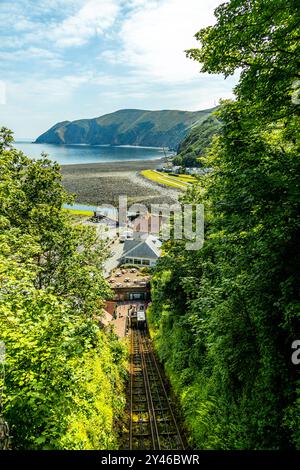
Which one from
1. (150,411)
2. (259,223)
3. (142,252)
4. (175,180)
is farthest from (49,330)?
(175,180)

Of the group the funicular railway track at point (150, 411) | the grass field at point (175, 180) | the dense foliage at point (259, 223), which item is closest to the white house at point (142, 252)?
the funicular railway track at point (150, 411)

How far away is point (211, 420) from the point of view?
12.7 metres

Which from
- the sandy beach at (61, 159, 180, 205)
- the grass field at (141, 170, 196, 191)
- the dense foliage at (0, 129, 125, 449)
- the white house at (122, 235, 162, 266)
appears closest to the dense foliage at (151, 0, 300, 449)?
the dense foliage at (0, 129, 125, 449)

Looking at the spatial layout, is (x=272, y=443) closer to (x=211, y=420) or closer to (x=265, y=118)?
(x=211, y=420)

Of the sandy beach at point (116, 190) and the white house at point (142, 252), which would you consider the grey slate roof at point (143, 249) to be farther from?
the sandy beach at point (116, 190)

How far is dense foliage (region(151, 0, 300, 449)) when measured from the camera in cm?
729

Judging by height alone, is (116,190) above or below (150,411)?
above

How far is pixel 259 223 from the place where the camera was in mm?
8211

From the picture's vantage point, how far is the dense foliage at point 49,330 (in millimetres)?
6805

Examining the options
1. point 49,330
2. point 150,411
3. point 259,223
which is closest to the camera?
point 49,330

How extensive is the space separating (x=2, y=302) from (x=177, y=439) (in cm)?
1302

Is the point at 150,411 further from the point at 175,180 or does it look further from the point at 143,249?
the point at 175,180

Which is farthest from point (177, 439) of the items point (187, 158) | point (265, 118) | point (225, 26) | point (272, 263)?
point (187, 158)

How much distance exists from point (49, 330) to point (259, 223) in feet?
20.3
